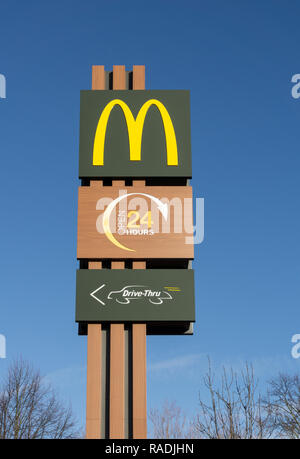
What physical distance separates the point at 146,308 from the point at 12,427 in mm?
17538

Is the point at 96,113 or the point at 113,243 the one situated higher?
the point at 96,113

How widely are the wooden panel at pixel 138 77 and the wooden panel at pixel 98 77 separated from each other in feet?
4.41

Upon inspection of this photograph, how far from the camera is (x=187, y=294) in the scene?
2506cm

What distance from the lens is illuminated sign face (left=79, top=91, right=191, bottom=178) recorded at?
26.6 metres

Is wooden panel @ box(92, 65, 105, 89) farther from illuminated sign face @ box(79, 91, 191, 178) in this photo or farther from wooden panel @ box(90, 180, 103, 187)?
wooden panel @ box(90, 180, 103, 187)

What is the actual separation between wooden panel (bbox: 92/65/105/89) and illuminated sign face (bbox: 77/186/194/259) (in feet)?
16.1

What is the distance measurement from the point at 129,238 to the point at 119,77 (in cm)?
741

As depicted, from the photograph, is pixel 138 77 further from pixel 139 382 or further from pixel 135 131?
pixel 139 382

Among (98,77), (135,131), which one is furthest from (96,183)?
(98,77)

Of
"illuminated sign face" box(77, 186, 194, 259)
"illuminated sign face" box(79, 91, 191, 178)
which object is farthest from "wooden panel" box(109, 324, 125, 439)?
"illuminated sign face" box(79, 91, 191, 178)

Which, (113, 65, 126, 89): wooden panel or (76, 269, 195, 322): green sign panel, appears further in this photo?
(113, 65, 126, 89): wooden panel

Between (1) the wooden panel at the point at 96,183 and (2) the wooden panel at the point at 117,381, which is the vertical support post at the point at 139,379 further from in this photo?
(1) the wooden panel at the point at 96,183
